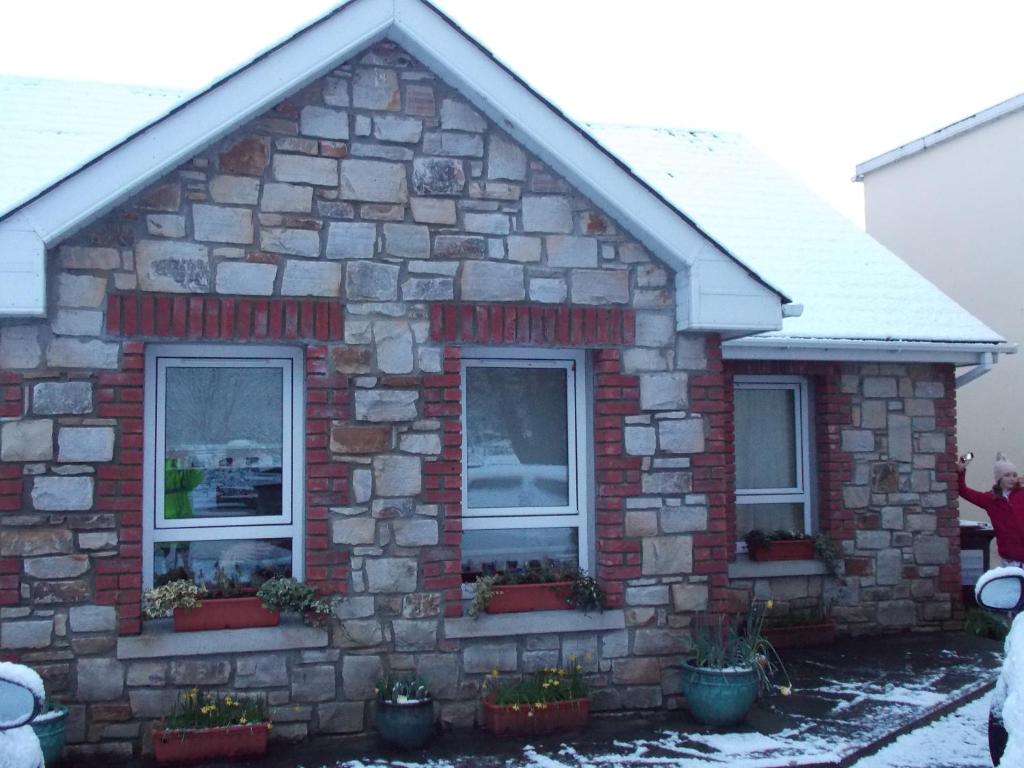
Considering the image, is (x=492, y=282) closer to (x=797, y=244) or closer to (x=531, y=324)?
(x=531, y=324)

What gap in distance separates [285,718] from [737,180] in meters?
7.53

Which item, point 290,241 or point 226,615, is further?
point 290,241

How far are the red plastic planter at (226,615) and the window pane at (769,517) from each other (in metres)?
4.72

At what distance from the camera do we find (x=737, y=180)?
36.9 ft

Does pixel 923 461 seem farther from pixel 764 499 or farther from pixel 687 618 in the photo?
pixel 687 618

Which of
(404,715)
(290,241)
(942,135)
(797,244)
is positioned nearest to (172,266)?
(290,241)

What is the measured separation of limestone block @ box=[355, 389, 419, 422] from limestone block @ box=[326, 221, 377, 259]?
851 millimetres

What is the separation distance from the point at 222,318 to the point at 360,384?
91 cm

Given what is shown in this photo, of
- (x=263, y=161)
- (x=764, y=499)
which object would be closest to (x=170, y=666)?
(x=263, y=161)

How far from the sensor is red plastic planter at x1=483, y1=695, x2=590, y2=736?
252 inches

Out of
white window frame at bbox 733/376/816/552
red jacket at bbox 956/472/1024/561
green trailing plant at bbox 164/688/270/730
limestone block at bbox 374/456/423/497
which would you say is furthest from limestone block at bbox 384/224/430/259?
red jacket at bbox 956/472/1024/561

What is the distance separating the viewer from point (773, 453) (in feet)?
31.9

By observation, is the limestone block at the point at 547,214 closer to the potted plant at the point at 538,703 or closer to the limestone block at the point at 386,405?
the limestone block at the point at 386,405

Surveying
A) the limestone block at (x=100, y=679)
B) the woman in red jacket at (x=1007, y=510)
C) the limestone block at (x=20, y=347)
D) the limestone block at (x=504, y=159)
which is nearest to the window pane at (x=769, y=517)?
the woman in red jacket at (x=1007, y=510)
